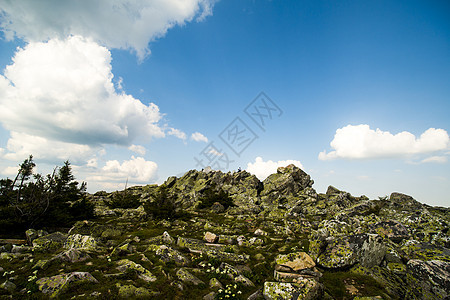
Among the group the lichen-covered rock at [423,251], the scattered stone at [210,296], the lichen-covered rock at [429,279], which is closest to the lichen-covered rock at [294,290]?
the scattered stone at [210,296]

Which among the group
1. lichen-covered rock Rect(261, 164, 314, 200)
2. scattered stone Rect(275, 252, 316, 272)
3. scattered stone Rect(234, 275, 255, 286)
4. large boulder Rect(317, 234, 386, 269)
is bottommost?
scattered stone Rect(234, 275, 255, 286)

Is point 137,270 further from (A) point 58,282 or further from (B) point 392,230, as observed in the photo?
(B) point 392,230

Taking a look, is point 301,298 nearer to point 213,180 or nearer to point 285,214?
point 285,214

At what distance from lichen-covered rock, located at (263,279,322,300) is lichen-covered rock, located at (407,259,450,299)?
17.4 feet

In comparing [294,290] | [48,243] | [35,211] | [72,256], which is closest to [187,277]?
[294,290]

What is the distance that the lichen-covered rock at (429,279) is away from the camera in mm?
8883

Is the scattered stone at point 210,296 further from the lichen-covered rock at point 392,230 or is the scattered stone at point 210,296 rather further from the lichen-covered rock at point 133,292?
the lichen-covered rock at point 392,230

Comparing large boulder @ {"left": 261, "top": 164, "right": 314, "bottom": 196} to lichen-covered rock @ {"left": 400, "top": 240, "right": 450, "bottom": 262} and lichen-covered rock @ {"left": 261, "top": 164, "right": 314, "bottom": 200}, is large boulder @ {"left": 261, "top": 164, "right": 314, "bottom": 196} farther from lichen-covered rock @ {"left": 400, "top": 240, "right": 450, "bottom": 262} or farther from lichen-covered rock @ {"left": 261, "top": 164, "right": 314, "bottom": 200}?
lichen-covered rock @ {"left": 400, "top": 240, "right": 450, "bottom": 262}

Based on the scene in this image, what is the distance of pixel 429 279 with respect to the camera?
9359 millimetres

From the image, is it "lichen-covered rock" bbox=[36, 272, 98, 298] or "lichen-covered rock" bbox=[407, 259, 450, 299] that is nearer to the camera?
"lichen-covered rock" bbox=[36, 272, 98, 298]

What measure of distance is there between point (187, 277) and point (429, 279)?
13.1 metres

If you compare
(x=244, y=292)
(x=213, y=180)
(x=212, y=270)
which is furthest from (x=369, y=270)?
(x=213, y=180)

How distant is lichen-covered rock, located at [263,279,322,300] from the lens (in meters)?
8.85

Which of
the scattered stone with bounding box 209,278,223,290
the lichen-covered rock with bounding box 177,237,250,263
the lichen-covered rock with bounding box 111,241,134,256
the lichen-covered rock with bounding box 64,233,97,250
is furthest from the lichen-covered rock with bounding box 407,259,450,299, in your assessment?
→ the lichen-covered rock with bounding box 64,233,97,250
